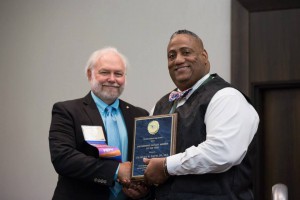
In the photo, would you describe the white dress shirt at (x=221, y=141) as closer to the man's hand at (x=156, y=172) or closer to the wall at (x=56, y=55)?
the man's hand at (x=156, y=172)

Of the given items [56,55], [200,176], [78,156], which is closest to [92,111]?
[78,156]

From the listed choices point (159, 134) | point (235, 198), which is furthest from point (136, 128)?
point (235, 198)

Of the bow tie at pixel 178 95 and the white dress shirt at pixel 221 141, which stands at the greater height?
the bow tie at pixel 178 95

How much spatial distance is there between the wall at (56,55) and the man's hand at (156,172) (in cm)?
165

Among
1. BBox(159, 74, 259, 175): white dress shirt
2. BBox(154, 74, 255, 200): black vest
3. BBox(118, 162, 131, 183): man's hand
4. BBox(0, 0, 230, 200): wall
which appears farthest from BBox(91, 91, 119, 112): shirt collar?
BBox(0, 0, 230, 200): wall

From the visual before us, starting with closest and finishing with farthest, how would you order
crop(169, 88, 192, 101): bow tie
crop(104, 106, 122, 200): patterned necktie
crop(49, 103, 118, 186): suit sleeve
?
1. crop(169, 88, 192, 101): bow tie
2. crop(49, 103, 118, 186): suit sleeve
3. crop(104, 106, 122, 200): patterned necktie

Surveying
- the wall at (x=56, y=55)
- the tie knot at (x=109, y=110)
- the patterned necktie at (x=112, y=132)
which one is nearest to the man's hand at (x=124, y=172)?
the patterned necktie at (x=112, y=132)

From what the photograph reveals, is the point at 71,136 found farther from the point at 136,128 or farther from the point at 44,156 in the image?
the point at 44,156

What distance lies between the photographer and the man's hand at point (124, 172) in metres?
2.36

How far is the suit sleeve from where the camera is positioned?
94.7 inches

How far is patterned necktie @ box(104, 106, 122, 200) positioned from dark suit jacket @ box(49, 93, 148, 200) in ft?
0.14

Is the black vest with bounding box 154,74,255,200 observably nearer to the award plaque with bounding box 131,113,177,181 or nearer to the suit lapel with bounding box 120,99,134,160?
the award plaque with bounding box 131,113,177,181

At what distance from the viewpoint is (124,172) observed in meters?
2.38

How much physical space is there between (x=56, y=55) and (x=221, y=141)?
2.43m
